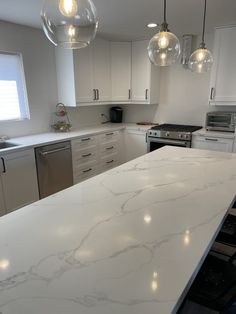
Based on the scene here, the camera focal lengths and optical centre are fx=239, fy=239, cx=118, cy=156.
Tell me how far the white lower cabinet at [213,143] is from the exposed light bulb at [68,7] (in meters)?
2.79

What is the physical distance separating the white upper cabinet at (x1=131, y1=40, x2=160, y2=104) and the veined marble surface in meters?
2.77

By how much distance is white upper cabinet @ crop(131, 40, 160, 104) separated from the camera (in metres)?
4.04

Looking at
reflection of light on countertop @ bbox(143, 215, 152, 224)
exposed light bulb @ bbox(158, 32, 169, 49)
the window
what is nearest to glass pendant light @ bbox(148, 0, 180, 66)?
exposed light bulb @ bbox(158, 32, 169, 49)

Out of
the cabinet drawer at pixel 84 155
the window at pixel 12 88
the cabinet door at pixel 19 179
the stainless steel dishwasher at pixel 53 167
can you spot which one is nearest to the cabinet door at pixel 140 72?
the cabinet drawer at pixel 84 155

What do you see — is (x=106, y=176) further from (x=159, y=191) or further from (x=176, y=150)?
(x=176, y=150)

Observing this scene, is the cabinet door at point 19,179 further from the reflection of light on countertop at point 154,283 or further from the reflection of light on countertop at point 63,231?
the reflection of light on countertop at point 154,283

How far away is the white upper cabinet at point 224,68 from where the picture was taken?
3231 millimetres

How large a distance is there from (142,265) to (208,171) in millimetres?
1189

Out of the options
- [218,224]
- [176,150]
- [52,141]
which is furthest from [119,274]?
[52,141]

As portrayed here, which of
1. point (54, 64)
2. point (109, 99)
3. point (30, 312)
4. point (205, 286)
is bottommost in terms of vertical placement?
point (205, 286)

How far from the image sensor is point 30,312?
0.67 meters

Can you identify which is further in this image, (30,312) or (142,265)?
(142,265)

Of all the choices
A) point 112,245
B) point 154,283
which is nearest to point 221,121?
point 112,245

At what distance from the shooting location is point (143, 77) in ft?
13.5
